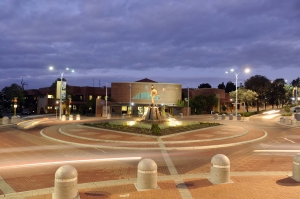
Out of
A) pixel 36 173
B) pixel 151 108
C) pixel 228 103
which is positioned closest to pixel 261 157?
pixel 36 173

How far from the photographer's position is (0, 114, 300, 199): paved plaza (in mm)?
8242

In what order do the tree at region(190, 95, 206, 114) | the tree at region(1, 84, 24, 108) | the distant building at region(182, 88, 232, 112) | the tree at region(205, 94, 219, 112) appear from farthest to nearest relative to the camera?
the tree at region(1, 84, 24, 108) < the distant building at region(182, 88, 232, 112) < the tree at region(205, 94, 219, 112) < the tree at region(190, 95, 206, 114)

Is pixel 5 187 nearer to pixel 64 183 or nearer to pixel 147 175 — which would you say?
pixel 64 183

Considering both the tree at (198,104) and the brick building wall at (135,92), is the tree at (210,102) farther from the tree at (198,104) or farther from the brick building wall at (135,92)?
the brick building wall at (135,92)

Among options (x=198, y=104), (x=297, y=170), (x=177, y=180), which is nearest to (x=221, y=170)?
(x=177, y=180)

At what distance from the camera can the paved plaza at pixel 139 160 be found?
8242 millimetres

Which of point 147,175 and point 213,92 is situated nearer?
point 147,175

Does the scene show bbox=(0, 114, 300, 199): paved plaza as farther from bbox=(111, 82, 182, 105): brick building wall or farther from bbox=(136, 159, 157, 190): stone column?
bbox=(111, 82, 182, 105): brick building wall

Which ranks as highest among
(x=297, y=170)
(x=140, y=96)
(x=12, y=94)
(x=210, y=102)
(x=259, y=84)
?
(x=259, y=84)

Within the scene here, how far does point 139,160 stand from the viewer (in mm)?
12953

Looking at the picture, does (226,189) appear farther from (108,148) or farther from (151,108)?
(151,108)

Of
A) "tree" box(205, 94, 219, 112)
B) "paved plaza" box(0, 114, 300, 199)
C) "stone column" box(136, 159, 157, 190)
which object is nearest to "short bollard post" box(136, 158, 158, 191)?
"stone column" box(136, 159, 157, 190)

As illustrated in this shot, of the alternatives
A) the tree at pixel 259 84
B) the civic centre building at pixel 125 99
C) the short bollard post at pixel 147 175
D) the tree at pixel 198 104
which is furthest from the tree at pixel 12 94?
the short bollard post at pixel 147 175

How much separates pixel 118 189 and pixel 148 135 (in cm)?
1219
